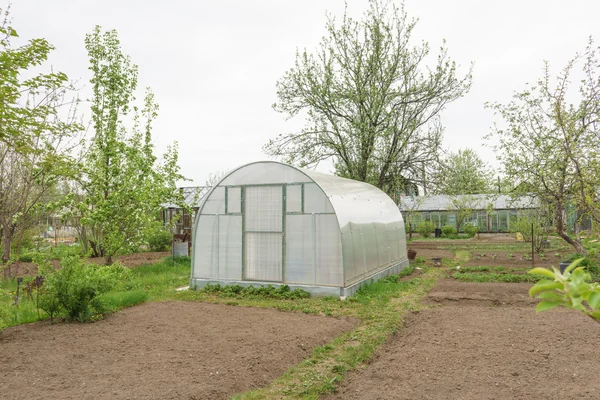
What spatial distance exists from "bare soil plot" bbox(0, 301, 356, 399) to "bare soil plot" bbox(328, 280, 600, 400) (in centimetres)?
124

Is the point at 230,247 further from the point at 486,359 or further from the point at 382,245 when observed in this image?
the point at 486,359

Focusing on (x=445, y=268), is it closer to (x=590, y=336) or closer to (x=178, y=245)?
(x=590, y=336)

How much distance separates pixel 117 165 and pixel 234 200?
4575mm

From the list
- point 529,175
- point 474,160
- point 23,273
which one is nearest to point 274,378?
point 529,175

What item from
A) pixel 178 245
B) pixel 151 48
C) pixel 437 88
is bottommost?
pixel 178 245

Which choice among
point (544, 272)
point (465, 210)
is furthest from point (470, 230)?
point (544, 272)

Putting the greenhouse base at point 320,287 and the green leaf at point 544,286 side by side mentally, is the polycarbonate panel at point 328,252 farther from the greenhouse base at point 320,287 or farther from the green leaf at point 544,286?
the green leaf at point 544,286

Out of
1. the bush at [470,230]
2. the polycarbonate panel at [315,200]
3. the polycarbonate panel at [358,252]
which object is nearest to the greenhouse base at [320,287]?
the polycarbonate panel at [358,252]

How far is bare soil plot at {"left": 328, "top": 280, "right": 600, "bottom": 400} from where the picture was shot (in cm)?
465

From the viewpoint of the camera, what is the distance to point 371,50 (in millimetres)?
19828

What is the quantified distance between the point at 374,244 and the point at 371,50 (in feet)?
37.4

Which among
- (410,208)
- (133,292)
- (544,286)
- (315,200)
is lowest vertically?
(133,292)

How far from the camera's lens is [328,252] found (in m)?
10.0

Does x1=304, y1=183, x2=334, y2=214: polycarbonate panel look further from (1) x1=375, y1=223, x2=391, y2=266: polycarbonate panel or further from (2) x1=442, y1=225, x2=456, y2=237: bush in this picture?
(2) x1=442, y1=225, x2=456, y2=237: bush
